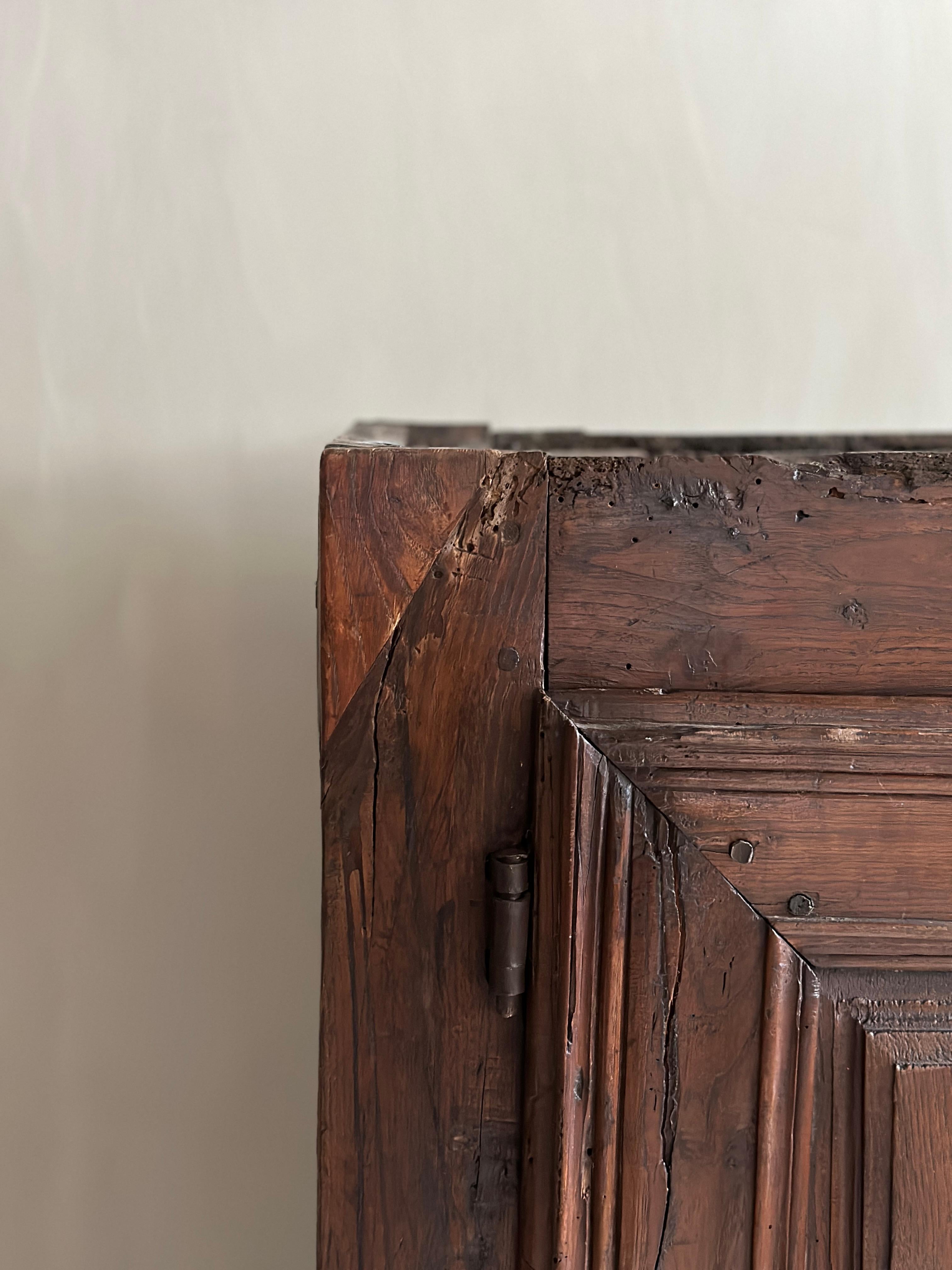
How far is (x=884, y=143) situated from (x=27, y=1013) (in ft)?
3.69

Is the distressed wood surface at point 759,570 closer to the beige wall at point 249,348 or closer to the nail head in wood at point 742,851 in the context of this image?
the nail head in wood at point 742,851

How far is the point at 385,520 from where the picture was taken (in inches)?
20.1

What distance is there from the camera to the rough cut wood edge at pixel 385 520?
51 cm

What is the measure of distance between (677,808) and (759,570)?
0.14 metres

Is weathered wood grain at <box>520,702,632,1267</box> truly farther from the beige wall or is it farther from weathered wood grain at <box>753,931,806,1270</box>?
the beige wall

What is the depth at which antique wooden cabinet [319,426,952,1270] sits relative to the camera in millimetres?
500

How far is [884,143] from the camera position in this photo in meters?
0.86

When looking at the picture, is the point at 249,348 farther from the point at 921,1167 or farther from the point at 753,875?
the point at 921,1167

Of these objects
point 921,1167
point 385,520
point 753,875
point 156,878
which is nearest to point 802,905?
point 753,875

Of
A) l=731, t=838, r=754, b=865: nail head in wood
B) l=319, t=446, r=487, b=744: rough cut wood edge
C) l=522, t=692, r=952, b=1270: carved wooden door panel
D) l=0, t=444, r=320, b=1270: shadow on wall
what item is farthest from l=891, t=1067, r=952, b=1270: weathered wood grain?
l=0, t=444, r=320, b=1270: shadow on wall

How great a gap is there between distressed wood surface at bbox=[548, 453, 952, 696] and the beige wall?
1.22ft

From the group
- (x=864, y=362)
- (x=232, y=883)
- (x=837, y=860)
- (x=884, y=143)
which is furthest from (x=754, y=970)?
(x=884, y=143)

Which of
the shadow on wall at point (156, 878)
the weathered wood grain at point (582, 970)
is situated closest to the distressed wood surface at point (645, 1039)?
the weathered wood grain at point (582, 970)

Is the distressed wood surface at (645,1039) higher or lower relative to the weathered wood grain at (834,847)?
lower
